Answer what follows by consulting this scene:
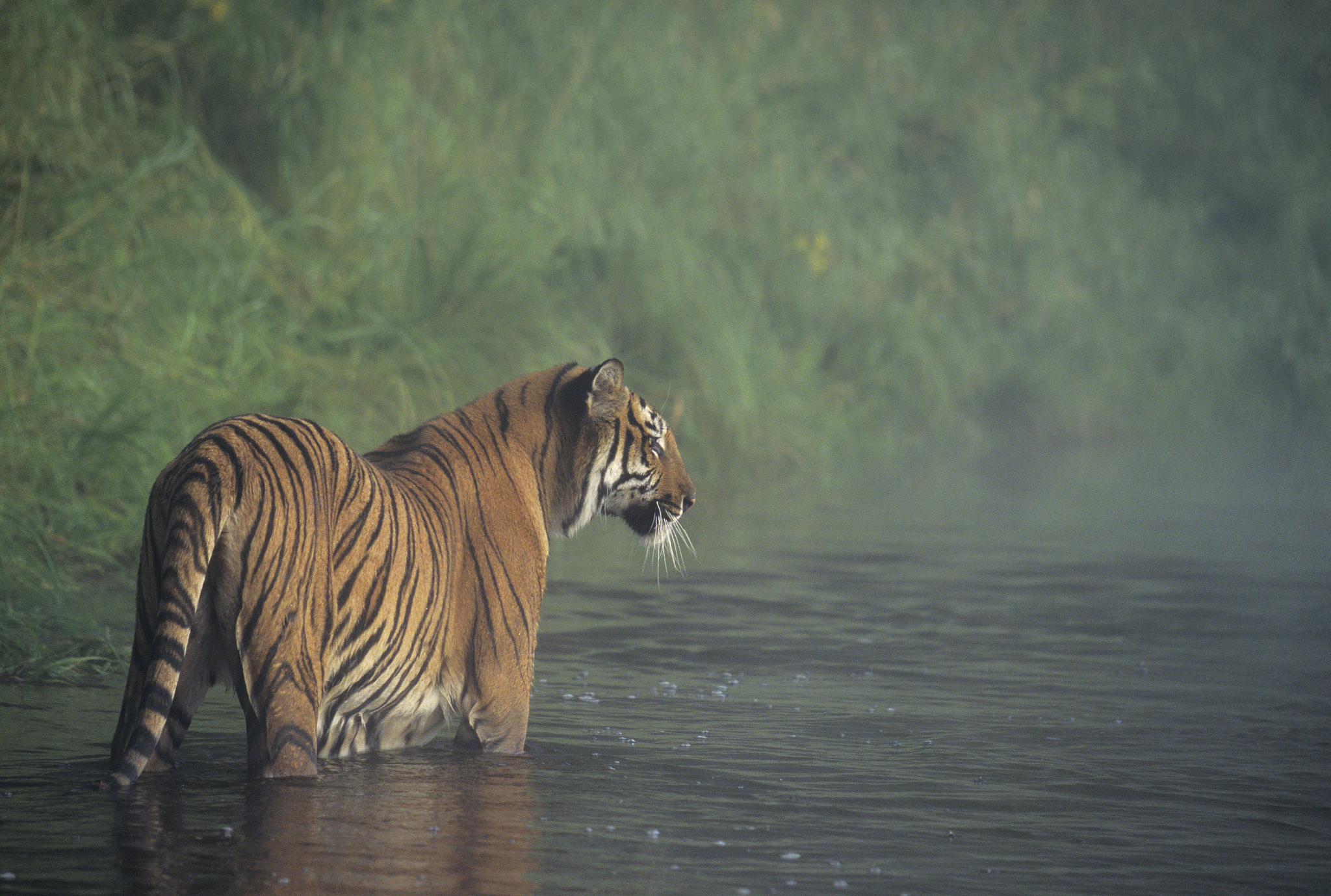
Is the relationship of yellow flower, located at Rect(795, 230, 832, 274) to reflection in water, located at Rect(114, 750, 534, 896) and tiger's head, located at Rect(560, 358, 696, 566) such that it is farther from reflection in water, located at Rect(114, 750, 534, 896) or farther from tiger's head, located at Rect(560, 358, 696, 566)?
reflection in water, located at Rect(114, 750, 534, 896)

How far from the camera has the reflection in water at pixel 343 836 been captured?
3461 mm

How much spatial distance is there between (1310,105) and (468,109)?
1711 centimetres

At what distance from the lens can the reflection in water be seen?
3461 mm

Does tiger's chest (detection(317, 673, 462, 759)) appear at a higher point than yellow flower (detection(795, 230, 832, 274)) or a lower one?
lower

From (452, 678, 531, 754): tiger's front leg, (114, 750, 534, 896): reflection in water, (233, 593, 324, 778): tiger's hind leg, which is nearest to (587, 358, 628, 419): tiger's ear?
(452, 678, 531, 754): tiger's front leg

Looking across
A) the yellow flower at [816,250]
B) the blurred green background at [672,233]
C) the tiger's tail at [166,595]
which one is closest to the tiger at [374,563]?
the tiger's tail at [166,595]

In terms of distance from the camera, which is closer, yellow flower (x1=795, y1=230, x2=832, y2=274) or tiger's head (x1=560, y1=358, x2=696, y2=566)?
tiger's head (x1=560, y1=358, x2=696, y2=566)

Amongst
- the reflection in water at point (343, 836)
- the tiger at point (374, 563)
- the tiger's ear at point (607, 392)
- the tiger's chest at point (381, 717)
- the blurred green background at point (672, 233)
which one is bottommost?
the reflection in water at point (343, 836)

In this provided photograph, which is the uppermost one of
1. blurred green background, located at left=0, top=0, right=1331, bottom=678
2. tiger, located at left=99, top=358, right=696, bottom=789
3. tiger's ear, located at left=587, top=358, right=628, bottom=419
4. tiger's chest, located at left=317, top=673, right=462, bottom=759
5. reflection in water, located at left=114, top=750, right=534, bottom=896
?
blurred green background, located at left=0, top=0, right=1331, bottom=678

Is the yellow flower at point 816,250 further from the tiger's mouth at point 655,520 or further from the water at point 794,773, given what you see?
the tiger's mouth at point 655,520

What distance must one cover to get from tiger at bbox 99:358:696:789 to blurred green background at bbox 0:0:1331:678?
60.9 inches

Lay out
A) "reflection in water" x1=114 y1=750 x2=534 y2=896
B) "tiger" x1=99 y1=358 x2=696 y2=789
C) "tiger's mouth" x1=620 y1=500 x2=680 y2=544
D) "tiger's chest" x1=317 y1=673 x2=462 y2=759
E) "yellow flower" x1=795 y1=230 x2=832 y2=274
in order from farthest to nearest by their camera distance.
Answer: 1. "yellow flower" x1=795 y1=230 x2=832 y2=274
2. "tiger's mouth" x1=620 y1=500 x2=680 y2=544
3. "tiger's chest" x1=317 y1=673 x2=462 y2=759
4. "tiger" x1=99 y1=358 x2=696 y2=789
5. "reflection in water" x1=114 y1=750 x2=534 y2=896

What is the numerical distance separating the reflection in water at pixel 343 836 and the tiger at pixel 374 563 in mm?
121

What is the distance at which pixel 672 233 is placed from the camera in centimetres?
1409
